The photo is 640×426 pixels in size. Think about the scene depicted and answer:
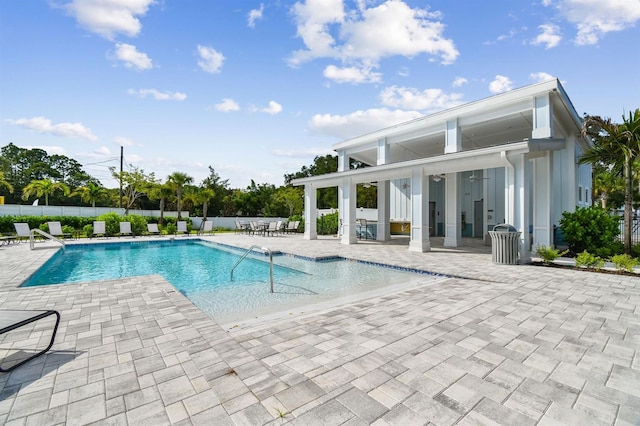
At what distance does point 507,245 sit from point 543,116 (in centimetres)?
514

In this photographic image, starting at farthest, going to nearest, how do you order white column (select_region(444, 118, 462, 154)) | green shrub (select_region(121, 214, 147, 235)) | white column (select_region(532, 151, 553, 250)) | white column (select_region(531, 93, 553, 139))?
green shrub (select_region(121, 214, 147, 235)) < white column (select_region(444, 118, 462, 154)) < white column (select_region(532, 151, 553, 250)) < white column (select_region(531, 93, 553, 139))

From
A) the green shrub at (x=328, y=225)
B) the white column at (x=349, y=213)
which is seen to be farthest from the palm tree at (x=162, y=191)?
the white column at (x=349, y=213)

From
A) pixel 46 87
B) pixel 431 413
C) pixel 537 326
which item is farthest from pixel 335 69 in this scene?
pixel 431 413

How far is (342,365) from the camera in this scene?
2812 mm

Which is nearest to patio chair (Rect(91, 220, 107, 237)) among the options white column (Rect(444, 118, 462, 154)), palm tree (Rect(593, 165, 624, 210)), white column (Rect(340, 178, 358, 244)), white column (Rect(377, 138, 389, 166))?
white column (Rect(340, 178, 358, 244))

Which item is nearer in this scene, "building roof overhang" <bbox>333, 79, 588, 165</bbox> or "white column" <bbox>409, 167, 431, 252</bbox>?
"building roof overhang" <bbox>333, 79, 588, 165</bbox>

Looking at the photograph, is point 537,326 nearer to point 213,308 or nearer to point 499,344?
point 499,344

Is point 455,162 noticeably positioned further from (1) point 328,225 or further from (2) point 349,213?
(1) point 328,225

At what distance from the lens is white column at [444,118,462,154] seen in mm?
12883

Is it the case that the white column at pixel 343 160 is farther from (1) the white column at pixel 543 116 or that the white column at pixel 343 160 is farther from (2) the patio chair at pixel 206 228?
(2) the patio chair at pixel 206 228

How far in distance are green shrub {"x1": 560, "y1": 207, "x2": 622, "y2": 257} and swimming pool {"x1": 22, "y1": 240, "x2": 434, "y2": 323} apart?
627cm

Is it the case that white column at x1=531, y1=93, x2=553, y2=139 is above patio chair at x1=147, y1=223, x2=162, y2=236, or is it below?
above

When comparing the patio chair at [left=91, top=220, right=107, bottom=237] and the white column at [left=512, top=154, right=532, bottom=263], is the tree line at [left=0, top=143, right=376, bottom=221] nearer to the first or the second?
the patio chair at [left=91, top=220, right=107, bottom=237]

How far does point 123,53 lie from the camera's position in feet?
34.3
